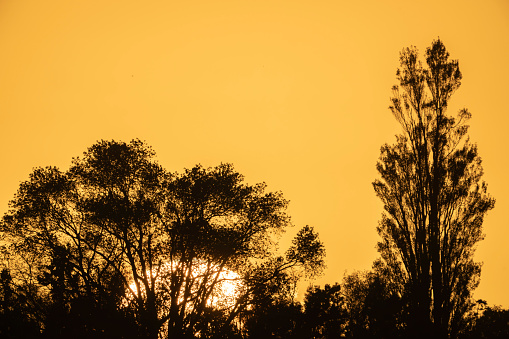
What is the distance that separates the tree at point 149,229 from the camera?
2741 centimetres

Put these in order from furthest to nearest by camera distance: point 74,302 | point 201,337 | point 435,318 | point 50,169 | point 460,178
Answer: point 50,169
point 460,178
point 435,318
point 201,337
point 74,302

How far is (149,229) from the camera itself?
28547 mm

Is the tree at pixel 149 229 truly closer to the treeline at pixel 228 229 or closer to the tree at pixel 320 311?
the treeline at pixel 228 229

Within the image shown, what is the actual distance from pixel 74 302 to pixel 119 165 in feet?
47.6

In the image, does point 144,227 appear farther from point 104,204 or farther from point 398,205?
point 398,205

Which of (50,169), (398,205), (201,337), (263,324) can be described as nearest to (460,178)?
(398,205)

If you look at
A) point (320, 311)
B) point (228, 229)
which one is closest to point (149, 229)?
point (228, 229)

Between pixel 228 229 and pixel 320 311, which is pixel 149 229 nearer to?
pixel 228 229

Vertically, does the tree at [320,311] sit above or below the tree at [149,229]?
below

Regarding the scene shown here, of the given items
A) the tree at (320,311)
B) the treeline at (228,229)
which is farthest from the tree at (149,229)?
the tree at (320,311)

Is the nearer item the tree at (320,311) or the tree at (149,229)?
the tree at (320,311)

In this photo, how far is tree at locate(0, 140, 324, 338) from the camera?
89.9 feet

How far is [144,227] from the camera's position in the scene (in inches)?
1117

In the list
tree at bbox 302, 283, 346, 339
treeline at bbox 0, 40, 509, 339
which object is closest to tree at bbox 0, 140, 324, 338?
treeline at bbox 0, 40, 509, 339
